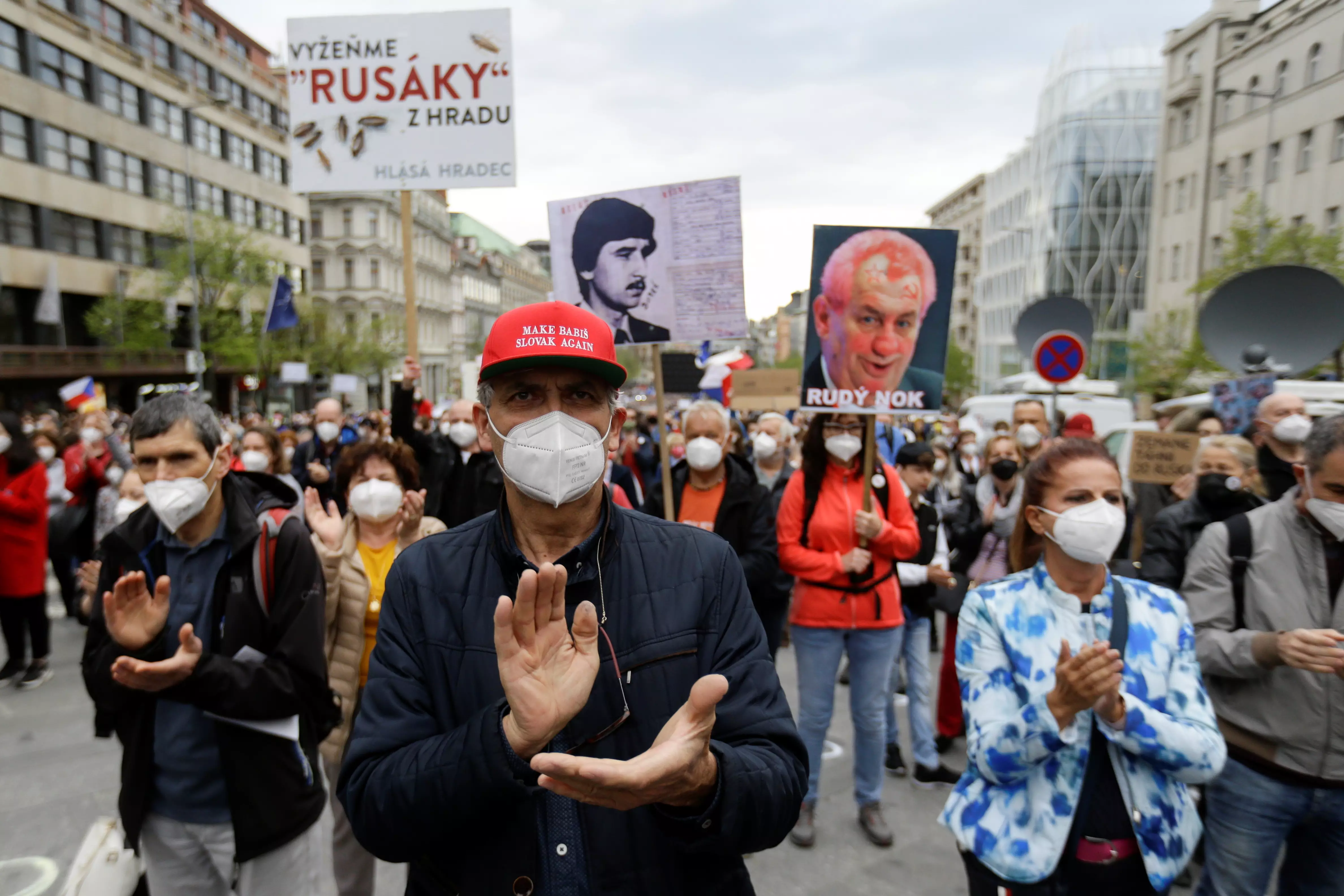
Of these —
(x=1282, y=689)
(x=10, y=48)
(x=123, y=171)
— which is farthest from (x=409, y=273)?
(x=123, y=171)

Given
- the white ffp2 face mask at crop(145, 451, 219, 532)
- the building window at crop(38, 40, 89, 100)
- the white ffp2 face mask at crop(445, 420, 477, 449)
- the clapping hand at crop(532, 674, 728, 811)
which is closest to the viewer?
the clapping hand at crop(532, 674, 728, 811)

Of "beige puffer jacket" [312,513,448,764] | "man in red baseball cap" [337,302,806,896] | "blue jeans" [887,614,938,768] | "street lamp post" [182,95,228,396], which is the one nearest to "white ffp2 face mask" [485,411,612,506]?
"man in red baseball cap" [337,302,806,896]

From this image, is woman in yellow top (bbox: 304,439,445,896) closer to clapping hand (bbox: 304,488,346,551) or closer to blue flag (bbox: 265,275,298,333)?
clapping hand (bbox: 304,488,346,551)

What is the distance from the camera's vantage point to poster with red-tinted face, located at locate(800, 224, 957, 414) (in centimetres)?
437

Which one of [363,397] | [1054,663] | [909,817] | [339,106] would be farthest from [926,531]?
[363,397]

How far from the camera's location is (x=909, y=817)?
4422 millimetres

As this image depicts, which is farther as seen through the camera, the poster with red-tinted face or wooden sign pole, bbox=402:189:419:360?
wooden sign pole, bbox=402:189:419:360

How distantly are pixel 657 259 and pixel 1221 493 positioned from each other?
3.09 metres

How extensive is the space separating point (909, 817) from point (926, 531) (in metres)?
1.61

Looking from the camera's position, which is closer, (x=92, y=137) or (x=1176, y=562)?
(x=1176, y=562)

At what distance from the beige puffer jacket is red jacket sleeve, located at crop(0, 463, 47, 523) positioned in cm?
428

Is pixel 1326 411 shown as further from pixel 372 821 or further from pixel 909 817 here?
pixel 372 821

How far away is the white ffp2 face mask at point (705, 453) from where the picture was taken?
187 inches

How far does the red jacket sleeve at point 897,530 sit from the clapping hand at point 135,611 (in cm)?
309
